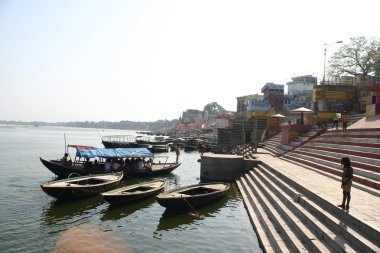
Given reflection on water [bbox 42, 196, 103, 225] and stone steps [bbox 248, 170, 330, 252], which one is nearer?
stone steps [bbox 248, 170, 330, 252]

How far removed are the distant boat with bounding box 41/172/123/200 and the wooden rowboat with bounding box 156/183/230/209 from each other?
4.91m

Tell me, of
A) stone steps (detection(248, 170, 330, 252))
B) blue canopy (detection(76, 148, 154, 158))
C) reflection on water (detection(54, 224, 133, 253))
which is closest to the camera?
stone steps (detection(248, 170, 330, 252))

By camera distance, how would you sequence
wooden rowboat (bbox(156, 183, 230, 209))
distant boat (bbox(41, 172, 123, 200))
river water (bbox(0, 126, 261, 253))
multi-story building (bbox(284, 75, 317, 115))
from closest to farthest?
1. river water (bbox(0, 126, 261, 253))
2. wooden rowboat (bbox(156, 183, 230, 209))
3. distant boat (bbox(41, 172, 123, 200))
4. multi-story building (bbox(284, 75, 317, 115))

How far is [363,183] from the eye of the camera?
1367 centimetres

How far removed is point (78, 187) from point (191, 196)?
248 inches

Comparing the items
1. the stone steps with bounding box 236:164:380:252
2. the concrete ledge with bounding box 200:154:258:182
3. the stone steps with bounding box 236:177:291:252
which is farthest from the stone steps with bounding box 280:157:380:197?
the stone steps with bounding box 236:177:291:252

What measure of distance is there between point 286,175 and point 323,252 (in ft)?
27.3

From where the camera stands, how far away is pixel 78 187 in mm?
18656

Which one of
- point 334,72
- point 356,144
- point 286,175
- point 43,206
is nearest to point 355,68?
point 334,72

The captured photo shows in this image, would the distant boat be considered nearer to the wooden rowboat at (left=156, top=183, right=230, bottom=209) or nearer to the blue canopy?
the blue canopy

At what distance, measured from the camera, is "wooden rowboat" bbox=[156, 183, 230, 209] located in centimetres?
1595

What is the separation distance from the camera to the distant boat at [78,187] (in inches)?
705

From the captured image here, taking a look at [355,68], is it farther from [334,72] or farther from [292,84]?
[292,84]

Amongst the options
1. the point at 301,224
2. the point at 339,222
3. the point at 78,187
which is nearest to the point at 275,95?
the point at 78,187
